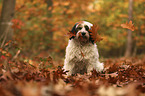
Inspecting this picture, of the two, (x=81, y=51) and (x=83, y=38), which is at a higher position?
(x=83, y=38)

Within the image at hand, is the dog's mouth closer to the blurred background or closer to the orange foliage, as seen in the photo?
the orange foliage

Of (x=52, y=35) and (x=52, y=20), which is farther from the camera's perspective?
(x=52, y=35)

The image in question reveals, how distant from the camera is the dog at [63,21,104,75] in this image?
4059mm

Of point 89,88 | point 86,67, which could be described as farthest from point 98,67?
point 89,88

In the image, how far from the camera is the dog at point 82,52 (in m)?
4.06

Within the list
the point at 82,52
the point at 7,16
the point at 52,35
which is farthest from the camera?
the point at 52,35

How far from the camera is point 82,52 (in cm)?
410

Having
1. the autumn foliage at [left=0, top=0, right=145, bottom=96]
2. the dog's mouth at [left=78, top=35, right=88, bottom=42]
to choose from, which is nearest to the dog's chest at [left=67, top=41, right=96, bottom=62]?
the dog's mouth at [left=78, top=35, right=88, bottom=42]

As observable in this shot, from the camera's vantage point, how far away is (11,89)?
5.54 feet

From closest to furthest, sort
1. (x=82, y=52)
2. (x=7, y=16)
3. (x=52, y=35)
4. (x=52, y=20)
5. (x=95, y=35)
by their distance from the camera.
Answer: (x=95, y=35) < (x=82, y=52) < (x=7, y=16) < (x=52, y=20) < (x=52, y=35)

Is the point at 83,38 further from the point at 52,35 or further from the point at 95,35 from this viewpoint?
the point at 52,35

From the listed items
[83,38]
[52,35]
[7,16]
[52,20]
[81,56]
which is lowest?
[81,56]

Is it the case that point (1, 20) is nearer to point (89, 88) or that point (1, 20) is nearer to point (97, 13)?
point (89, 88)

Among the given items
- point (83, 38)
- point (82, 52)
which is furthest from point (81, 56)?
point (83, 38)
